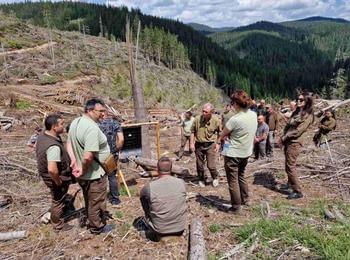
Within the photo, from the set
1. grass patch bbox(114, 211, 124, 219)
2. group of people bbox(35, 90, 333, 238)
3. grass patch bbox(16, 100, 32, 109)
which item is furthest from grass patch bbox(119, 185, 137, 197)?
grass patch bbox(16, 100, 32, 109)

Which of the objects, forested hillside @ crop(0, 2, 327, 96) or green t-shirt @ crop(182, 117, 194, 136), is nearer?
green t-shirt @ crop(182, 117, 194, 136)

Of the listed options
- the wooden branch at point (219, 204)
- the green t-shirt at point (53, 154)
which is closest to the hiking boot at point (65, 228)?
the green t-shirt at point (53, 154)

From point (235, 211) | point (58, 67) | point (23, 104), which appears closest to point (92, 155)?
point (235, 211)

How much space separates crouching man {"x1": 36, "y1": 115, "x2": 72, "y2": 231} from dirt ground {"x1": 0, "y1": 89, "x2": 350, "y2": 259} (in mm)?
604

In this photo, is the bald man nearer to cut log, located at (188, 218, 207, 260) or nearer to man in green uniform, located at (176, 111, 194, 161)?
man in green uniform, located at (176, 111, 194, 161)

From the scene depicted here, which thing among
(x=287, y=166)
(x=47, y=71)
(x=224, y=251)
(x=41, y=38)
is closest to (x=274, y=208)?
(x=287, y=166)

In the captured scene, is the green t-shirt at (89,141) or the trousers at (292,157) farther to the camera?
the trousers at (292,157)

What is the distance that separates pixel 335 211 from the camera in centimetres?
562

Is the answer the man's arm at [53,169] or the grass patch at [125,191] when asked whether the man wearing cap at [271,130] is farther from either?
the man's arm at [53,169]

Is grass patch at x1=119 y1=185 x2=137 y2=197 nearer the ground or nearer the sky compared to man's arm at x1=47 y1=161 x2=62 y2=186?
nearer the ground

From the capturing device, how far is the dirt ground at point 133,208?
483 centimetres

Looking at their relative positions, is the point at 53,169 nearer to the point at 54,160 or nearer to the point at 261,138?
the point at 54,160

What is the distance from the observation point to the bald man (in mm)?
9984

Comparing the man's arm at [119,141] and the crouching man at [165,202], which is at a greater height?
the man's arm at [119,141]
